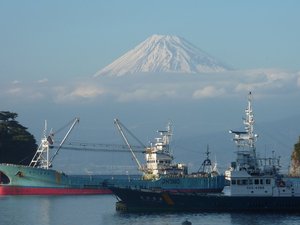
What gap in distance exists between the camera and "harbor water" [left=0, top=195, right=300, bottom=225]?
8706cm

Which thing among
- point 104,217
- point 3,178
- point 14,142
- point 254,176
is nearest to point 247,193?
point 254,176

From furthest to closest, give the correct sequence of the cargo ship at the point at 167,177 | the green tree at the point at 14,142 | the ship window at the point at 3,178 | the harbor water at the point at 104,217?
the green tree at the point at 14,142 → the ship window at the point at 3,178 → the cargo ship at the point at 167,177 → the harbor water at the point at 104,217

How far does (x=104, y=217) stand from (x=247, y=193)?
13456 mm

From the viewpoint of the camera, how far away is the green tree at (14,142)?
155 meters

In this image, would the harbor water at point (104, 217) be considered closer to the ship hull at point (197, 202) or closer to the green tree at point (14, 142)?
the ship hull at point (197, 202)

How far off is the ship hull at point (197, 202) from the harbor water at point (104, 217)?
4.24 feet

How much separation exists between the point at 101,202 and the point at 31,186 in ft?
61.1

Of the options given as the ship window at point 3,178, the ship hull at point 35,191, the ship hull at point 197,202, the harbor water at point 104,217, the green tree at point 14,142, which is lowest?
the harbor water at point 104,217

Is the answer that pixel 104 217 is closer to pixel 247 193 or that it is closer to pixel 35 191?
pixel 247 193

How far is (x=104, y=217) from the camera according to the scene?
9412 cm

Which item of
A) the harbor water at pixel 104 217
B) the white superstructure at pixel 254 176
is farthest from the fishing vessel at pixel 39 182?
the white superstructure at pixel 254 176

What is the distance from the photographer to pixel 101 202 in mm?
119875

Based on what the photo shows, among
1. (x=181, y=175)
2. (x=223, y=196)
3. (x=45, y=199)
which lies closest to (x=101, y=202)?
(x=45, y=199)

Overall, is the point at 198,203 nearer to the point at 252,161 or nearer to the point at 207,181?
the point at 252,161
